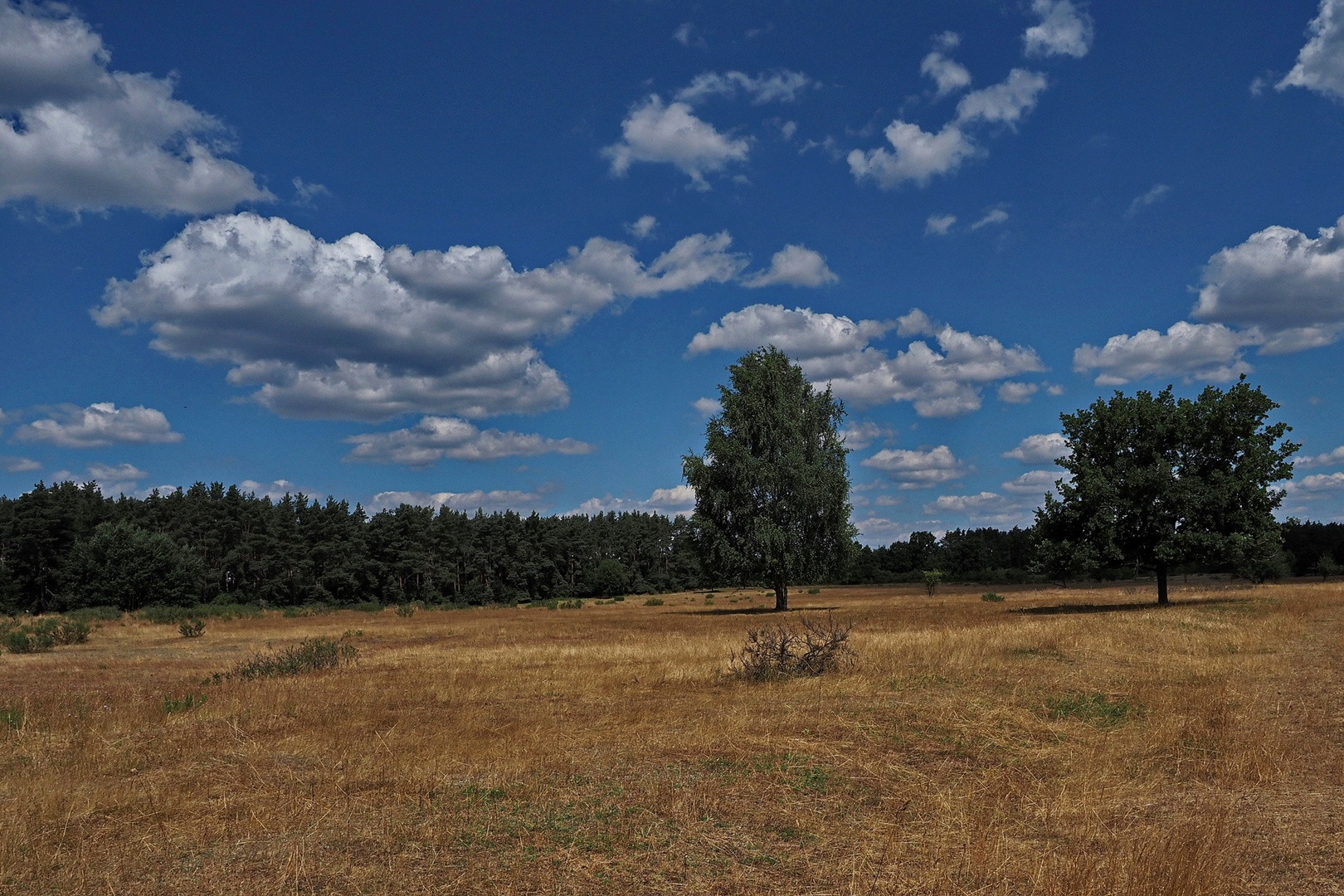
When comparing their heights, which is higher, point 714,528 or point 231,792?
point 714,528

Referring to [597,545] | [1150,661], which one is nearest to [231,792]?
[1150,661]

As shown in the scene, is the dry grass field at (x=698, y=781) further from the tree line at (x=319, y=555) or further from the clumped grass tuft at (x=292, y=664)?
the tree line at (x=319, y=555)

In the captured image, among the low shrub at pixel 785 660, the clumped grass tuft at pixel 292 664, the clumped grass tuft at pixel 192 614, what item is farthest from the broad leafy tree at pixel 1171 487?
the clumped grass tuft at pixel 192 614

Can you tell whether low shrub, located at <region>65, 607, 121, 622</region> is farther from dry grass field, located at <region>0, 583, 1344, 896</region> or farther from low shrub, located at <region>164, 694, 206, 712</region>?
low shrub, located at <region>164, 694, 206, 712</region>

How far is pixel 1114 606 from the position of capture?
127 ft

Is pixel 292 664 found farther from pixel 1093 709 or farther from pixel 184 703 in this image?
pixel 1093 709

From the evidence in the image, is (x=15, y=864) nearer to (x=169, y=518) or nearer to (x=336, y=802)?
(x=336, y=802)

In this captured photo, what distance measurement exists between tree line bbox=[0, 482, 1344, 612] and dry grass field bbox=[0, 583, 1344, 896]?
1830 inches

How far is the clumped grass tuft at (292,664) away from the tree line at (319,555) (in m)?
40.1

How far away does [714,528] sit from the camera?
45.4 metres

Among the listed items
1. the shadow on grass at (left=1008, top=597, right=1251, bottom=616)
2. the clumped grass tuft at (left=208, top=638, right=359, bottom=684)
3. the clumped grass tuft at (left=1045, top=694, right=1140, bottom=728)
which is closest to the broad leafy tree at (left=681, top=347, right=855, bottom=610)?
the shadow on grass at (left=1008, top=597, right=1251, bottom=616)

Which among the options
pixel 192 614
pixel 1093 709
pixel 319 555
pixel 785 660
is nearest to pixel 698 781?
pixel 1093 709

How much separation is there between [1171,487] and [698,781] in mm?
33447

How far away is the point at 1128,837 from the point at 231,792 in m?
9.38
